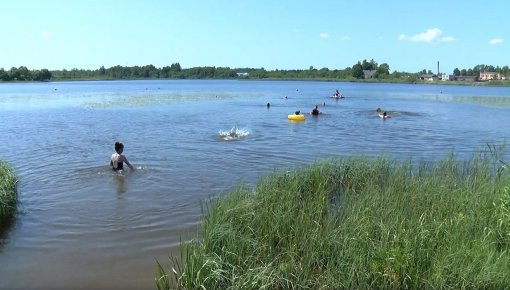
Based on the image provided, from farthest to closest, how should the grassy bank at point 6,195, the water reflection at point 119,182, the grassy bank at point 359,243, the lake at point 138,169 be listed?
1. the water reflection at point 119,182
2. the grassy bank at point 6,195
3. the lake at point 138,169
4. the grassy bank at point 359,243

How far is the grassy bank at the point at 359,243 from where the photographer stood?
6387mm

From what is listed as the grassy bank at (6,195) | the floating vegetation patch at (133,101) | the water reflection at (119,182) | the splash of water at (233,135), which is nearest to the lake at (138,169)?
the water reflection at (119,182)

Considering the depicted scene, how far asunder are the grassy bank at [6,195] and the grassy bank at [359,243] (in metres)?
5.13

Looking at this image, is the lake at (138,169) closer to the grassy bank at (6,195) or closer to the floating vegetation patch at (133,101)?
the grassy bank at (6,195)

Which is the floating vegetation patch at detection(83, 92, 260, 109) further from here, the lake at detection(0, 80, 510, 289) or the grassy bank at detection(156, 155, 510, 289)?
the grassy bank at detection(156, 155, 510, 289)

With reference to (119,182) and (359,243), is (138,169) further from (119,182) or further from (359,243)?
(359,243)

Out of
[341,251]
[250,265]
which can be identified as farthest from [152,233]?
[341,251]

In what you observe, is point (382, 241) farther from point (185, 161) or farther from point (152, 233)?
point (185, 161)

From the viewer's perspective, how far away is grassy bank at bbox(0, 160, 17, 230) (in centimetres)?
1062

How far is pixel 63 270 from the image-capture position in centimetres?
845

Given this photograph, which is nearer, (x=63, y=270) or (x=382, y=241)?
(x=382, y=241)

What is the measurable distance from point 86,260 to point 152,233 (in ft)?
5.86

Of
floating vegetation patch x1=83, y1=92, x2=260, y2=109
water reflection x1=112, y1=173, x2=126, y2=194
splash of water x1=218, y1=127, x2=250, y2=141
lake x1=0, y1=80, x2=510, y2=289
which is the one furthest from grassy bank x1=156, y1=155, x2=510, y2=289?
floating vegetation patch x1=83, y1=92, x2=260, y2=109

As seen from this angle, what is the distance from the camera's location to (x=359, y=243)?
7.00 meters
